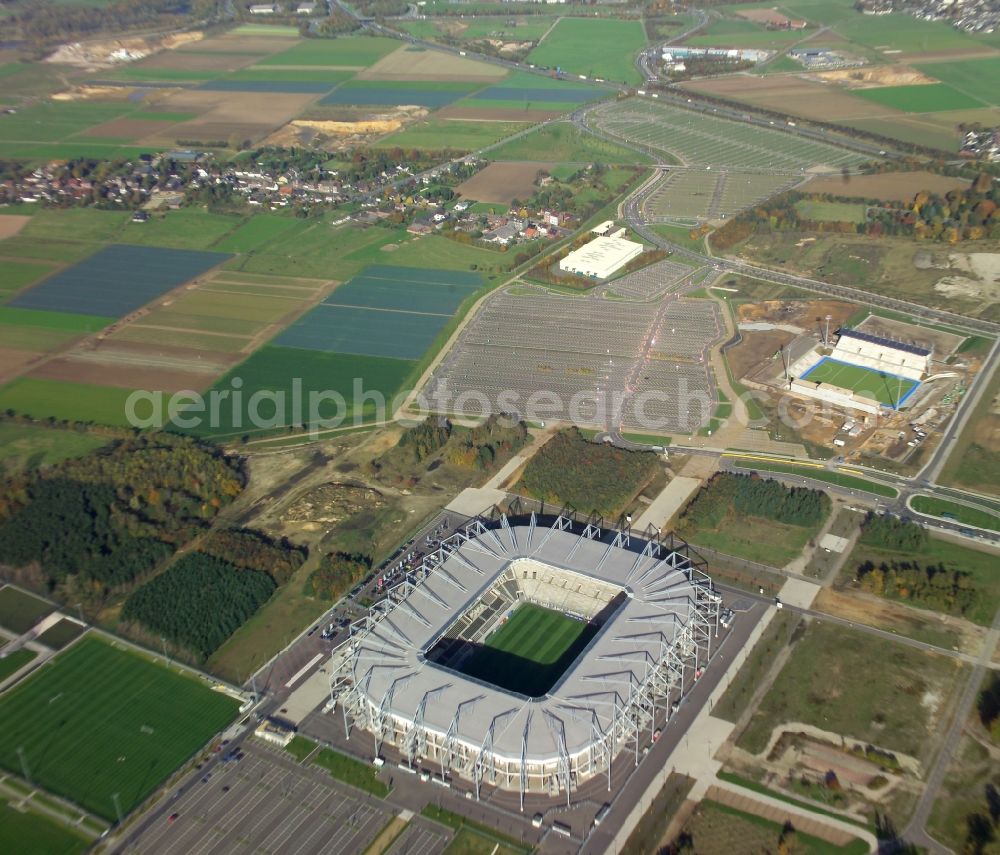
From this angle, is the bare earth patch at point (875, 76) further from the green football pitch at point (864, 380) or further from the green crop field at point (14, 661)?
the green crop field at point (14, 661)

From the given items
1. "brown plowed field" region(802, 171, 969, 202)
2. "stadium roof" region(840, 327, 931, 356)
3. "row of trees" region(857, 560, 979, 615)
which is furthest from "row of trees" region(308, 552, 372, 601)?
"brown plowed field" region(802, 171, 969, 202)

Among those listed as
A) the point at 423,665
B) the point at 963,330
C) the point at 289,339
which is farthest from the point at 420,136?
the point at 423,665

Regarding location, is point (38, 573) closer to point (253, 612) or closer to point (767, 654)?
point (253, 612)

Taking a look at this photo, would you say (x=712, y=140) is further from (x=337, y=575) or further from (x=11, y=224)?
(x=337, y=575)

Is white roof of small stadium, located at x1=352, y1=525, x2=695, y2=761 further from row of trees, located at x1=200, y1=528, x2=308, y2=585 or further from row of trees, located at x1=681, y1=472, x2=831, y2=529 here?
row of trees, located at x1=200, y1=528, x2=308, y2=585

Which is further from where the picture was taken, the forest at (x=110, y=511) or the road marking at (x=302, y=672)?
the forest at (x=110, y=511)

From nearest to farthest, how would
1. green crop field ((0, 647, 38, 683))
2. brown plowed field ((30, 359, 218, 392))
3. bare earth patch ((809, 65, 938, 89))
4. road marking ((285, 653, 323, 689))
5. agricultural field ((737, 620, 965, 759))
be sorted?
agricultural field ((737, 620, 965, 759))
road marking ((285, 653, 323, 689))
green crop field ((0, 647, 38, 683))
brown plowed field ((30, 359, 218, 392))
bare earth patch ((809, 65, 938, 89))

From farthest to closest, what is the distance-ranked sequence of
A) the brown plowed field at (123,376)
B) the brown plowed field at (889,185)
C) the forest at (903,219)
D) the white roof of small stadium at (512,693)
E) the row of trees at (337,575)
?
the brown plowed field at (889,185), the forest at (903,219), the brown plowed field at (123,376), the row of trees at (337,575), the white roof of small stadium at (512,693)

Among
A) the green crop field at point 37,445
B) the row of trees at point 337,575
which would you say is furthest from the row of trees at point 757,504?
the green crop field at point 37,445
